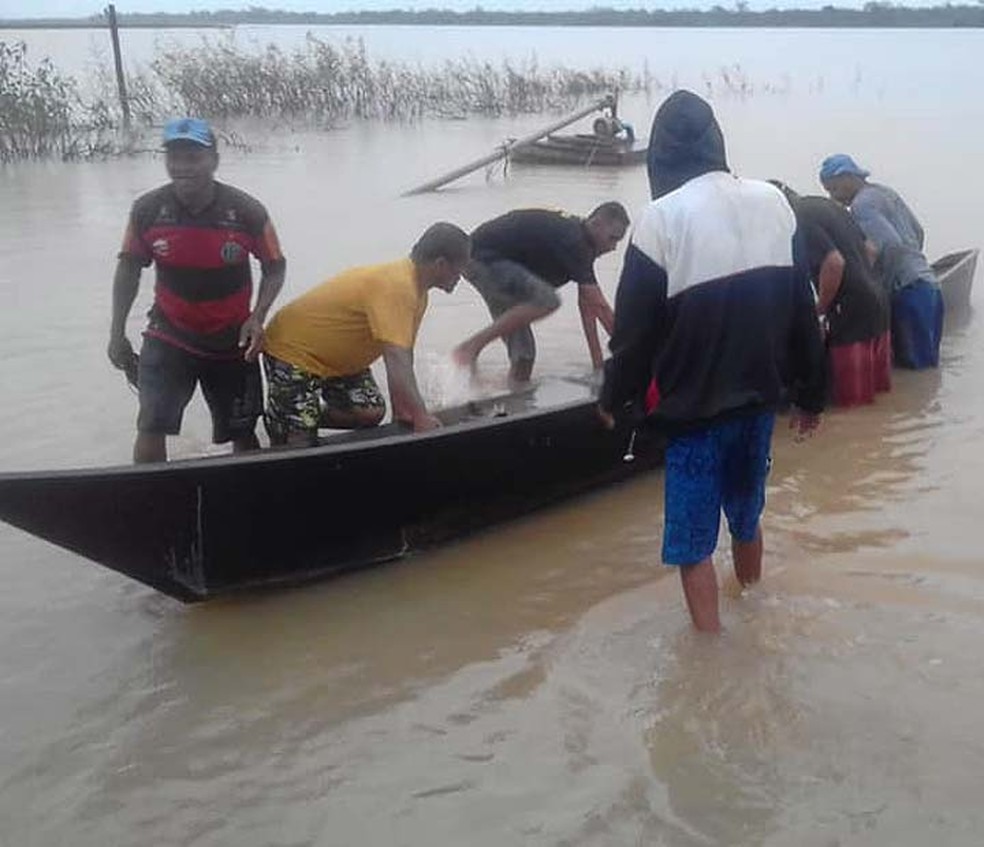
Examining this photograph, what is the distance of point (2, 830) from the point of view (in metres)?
3.62

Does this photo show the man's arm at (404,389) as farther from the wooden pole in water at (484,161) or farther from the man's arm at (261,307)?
the wooden pole in water at (484,161)

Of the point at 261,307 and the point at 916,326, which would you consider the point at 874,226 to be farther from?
the point at 261,307

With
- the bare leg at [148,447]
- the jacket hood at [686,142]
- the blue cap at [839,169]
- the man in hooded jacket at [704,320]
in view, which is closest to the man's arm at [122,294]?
the bare leg at [148,447]

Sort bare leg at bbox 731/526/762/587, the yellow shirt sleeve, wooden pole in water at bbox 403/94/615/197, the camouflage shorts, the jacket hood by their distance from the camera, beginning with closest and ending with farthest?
the jacket hood < bare leg at bbox 731/526/762/587 < the yellow shirt sleeve < the camouflage shorts < wooden pole in water at bbox 403/94/615/197

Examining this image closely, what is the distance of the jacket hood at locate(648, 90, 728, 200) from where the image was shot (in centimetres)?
410

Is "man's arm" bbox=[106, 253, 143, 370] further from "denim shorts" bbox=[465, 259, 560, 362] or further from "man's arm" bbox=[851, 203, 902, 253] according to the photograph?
"man's arm" bbox=[851, 203, 902, 253]

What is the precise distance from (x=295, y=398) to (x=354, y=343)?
38 cm

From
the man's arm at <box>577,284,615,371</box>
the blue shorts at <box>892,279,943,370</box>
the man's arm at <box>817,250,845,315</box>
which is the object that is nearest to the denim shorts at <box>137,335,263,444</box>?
the man's arm at <box>577,284,615,371</box>

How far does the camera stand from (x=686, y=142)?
4102 millimetres

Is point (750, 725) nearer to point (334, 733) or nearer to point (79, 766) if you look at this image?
point (334, 733)

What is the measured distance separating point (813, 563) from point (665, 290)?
1.83 m

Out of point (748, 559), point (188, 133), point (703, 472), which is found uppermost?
point (188, 133)

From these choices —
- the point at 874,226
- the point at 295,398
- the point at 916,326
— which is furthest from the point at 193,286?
the point at 916,326

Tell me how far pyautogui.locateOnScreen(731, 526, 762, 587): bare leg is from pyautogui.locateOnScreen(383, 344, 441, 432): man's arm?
1.44 meters
